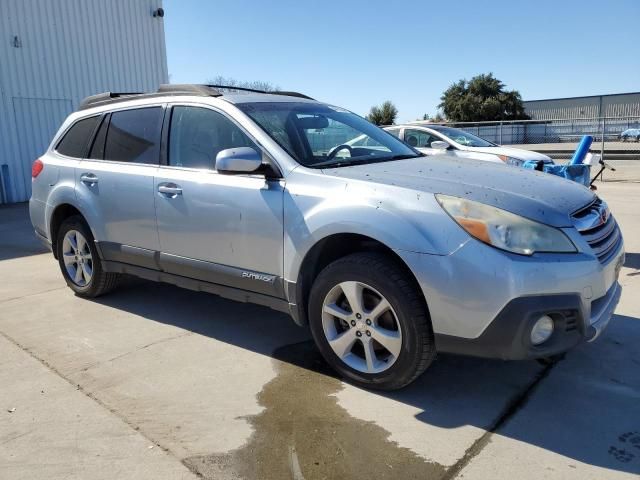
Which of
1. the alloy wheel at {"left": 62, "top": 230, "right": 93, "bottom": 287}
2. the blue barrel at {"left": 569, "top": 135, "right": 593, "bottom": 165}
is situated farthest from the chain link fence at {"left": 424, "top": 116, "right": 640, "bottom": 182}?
the alloy wheel at {"left": 62, "top": 230, "right": 93, "bottom": 287}

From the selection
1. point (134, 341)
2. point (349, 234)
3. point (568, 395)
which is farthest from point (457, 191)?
point (134, 341)

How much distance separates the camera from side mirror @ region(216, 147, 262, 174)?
3.31 metres

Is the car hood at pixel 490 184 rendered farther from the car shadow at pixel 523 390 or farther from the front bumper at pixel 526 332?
the car shadow at pixel 523 390

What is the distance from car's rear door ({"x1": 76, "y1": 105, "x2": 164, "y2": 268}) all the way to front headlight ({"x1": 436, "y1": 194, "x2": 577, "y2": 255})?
2427 mm

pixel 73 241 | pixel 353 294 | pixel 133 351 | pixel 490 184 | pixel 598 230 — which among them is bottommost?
pixel 133 351

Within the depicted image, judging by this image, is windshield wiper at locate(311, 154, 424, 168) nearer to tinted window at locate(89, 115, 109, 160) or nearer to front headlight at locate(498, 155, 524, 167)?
tinted window at locate(89, 115, 109, 160)

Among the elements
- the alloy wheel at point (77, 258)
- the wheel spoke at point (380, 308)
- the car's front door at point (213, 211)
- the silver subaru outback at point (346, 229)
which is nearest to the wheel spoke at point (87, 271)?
the alloy wheel at point (77, 258)

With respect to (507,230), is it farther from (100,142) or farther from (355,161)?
(100,142)

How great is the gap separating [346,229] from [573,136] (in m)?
23.3

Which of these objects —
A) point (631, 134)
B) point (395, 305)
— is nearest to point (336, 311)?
point (395, 305)

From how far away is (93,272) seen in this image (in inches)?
194

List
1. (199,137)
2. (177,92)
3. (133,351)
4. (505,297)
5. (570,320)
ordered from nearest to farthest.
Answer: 1. (505,297)
2. (570,320)
3. (133,351)
4. (199,137)
5. (177,92)

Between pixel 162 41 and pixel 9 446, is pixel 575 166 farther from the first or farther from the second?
pixel 162 41

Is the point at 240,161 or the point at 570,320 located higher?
the point at 240,161
